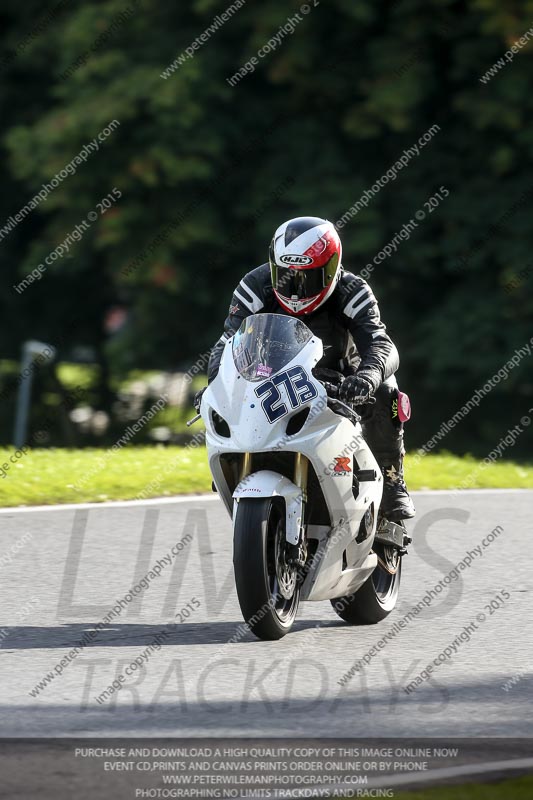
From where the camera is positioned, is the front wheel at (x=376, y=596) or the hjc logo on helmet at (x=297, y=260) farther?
the front wheel at (x=376, y=596)

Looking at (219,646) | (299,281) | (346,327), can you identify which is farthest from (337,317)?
(219,646)

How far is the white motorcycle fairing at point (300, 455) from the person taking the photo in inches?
257

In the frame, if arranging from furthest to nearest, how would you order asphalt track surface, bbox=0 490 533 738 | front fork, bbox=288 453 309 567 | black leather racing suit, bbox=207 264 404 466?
black leather racing suit, bbox=207 264 404 466, front fork, bbox=288 453 309 567, asphalt track surface, bbox=0 490 533 738

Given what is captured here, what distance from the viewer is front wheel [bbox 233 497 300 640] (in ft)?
20.8

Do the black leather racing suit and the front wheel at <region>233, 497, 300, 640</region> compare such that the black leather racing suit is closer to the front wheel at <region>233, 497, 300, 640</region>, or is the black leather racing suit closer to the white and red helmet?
the white and red helmet

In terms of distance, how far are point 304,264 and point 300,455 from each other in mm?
884

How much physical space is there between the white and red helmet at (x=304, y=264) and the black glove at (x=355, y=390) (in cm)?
48

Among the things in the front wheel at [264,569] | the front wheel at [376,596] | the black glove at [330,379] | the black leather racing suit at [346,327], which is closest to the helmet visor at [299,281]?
the black leather racing suit at [346,327]

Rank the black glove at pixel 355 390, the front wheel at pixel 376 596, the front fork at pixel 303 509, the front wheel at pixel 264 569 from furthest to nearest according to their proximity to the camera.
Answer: the front wheel at pixel 376 596 → the black glove at pixel 355 390 → the front fork at pixel 303 509 → the front wheel at pixel 264 569

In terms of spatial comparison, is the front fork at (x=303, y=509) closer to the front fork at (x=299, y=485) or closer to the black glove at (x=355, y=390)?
the front fork at (x=299, y=485)

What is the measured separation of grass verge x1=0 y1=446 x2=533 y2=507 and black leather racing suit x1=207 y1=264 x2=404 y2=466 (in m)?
4.19

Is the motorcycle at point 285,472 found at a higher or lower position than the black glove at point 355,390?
lower

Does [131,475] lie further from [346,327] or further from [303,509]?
[303,509]

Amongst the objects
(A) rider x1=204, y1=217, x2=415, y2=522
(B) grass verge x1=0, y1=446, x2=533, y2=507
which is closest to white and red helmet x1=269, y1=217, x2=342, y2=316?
(A) rider x1=204, y1=217, x2=415, y2=522
